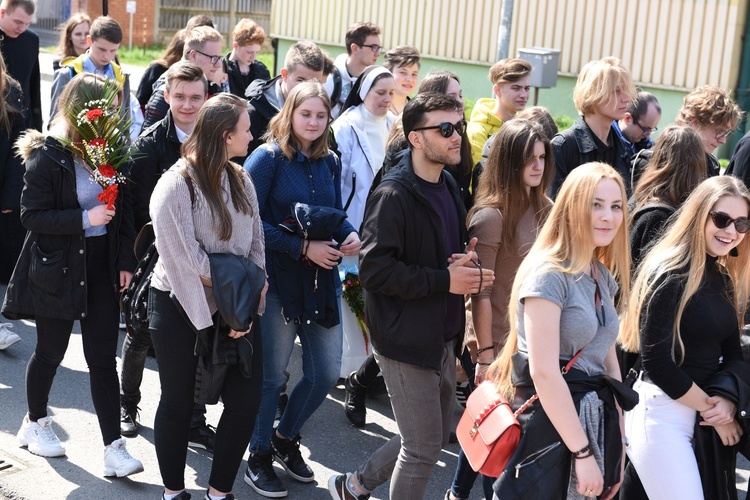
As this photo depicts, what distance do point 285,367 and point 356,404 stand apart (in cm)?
98

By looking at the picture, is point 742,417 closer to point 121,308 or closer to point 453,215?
point 453,215

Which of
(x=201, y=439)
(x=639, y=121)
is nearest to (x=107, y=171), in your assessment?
(x=201, y=439)

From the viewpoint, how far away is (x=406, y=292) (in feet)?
12.6

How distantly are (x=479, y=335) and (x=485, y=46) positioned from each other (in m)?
12.0

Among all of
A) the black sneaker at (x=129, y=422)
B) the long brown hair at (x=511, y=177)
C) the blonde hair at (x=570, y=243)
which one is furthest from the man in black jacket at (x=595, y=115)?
the black sneaker at (x=129, y=422)

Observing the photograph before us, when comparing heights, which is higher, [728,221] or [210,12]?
[210,12]

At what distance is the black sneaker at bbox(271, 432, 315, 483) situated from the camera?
4.86 meters

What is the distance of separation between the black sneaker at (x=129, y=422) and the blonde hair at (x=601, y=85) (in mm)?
3161

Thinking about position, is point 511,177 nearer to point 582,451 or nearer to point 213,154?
point 213,154

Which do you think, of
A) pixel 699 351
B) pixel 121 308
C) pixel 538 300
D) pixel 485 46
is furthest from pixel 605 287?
pixel 485 46

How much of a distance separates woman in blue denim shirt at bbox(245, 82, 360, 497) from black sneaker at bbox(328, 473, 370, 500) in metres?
0.32

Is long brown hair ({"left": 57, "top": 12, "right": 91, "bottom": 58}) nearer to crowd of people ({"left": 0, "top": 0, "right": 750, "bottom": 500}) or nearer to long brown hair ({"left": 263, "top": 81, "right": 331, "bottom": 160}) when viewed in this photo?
crowd of people ({"left": 0, "top": 0, "right": 750, "bottom": 500})

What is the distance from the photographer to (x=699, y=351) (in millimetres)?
3918

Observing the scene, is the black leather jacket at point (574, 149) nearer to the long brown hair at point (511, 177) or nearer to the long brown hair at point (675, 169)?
the long brown hair at point (675, 169)
